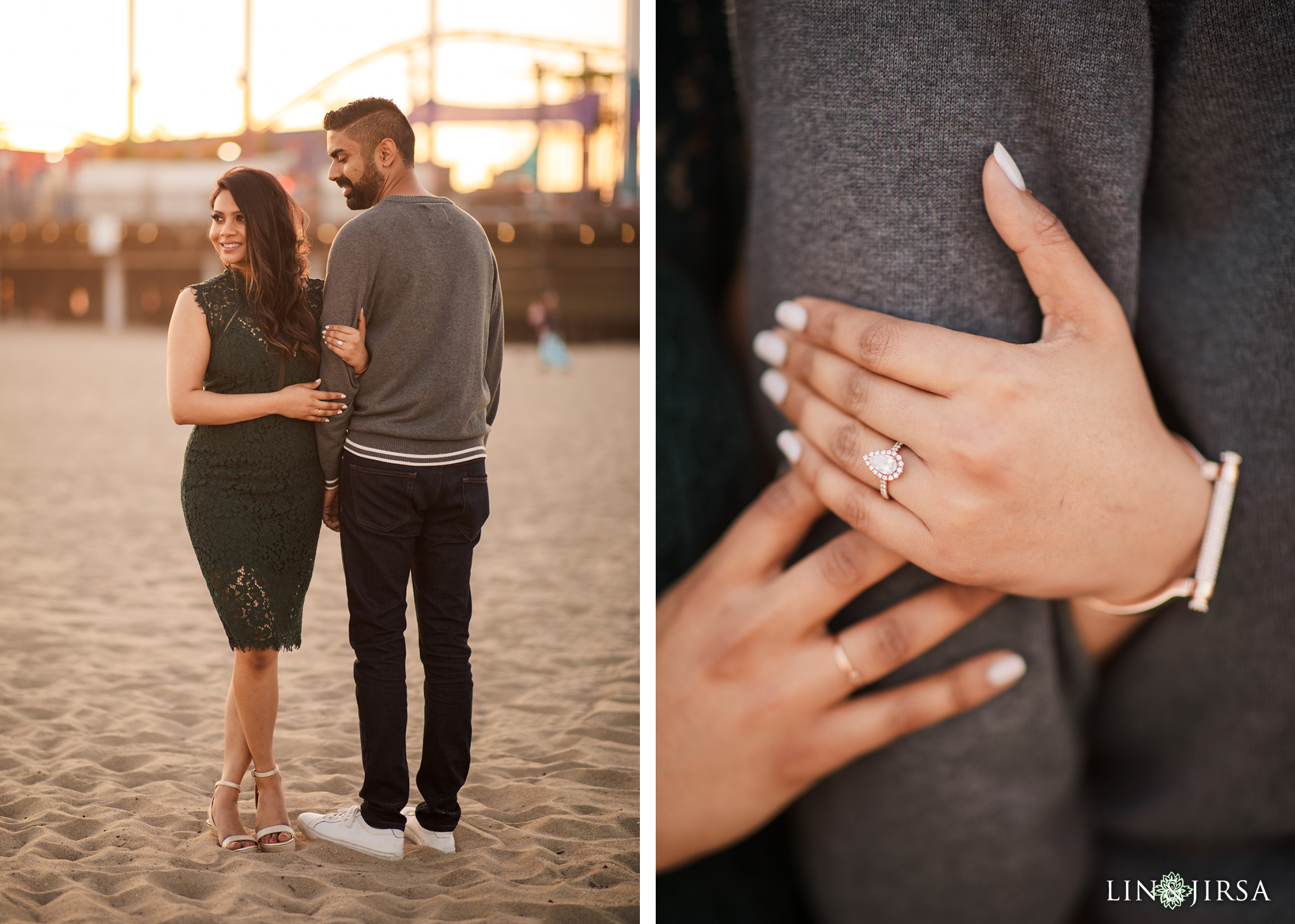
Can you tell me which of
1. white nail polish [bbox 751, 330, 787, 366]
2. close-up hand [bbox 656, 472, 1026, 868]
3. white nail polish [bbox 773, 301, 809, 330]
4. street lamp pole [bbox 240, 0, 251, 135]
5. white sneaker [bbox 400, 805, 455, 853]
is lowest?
white sneaker [bbox 400, 805, 455, 853]

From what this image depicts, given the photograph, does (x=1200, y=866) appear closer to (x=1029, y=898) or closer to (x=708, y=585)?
(x=1029, y=898)

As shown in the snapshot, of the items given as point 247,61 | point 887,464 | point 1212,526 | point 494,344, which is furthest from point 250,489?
point 1212,526

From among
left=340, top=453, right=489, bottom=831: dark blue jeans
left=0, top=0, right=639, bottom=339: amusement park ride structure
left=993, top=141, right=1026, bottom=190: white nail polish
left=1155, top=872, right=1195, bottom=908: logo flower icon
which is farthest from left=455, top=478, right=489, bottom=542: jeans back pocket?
left=1155, top=872, right=1195, bottom=908: logo flower icon

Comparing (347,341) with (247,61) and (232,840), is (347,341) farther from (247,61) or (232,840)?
(232,840)

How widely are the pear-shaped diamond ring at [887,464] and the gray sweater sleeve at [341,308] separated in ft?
2.02

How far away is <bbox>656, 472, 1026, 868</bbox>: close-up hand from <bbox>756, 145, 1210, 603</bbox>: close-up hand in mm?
69

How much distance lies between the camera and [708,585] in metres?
1.04

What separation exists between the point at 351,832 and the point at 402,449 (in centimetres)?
51

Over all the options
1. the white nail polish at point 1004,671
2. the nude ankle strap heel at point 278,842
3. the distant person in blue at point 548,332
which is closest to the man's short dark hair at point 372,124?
the distant person in blue at point 548,332

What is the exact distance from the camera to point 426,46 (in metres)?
1.19

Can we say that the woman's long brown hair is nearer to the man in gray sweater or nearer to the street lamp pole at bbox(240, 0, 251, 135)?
the man in gray sweater

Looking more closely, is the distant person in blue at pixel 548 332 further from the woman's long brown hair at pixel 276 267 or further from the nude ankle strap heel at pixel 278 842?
the nude ankle strap heel at pixel 278 842

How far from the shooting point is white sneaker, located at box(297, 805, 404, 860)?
3.46ft

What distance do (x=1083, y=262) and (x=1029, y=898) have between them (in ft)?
2.65
